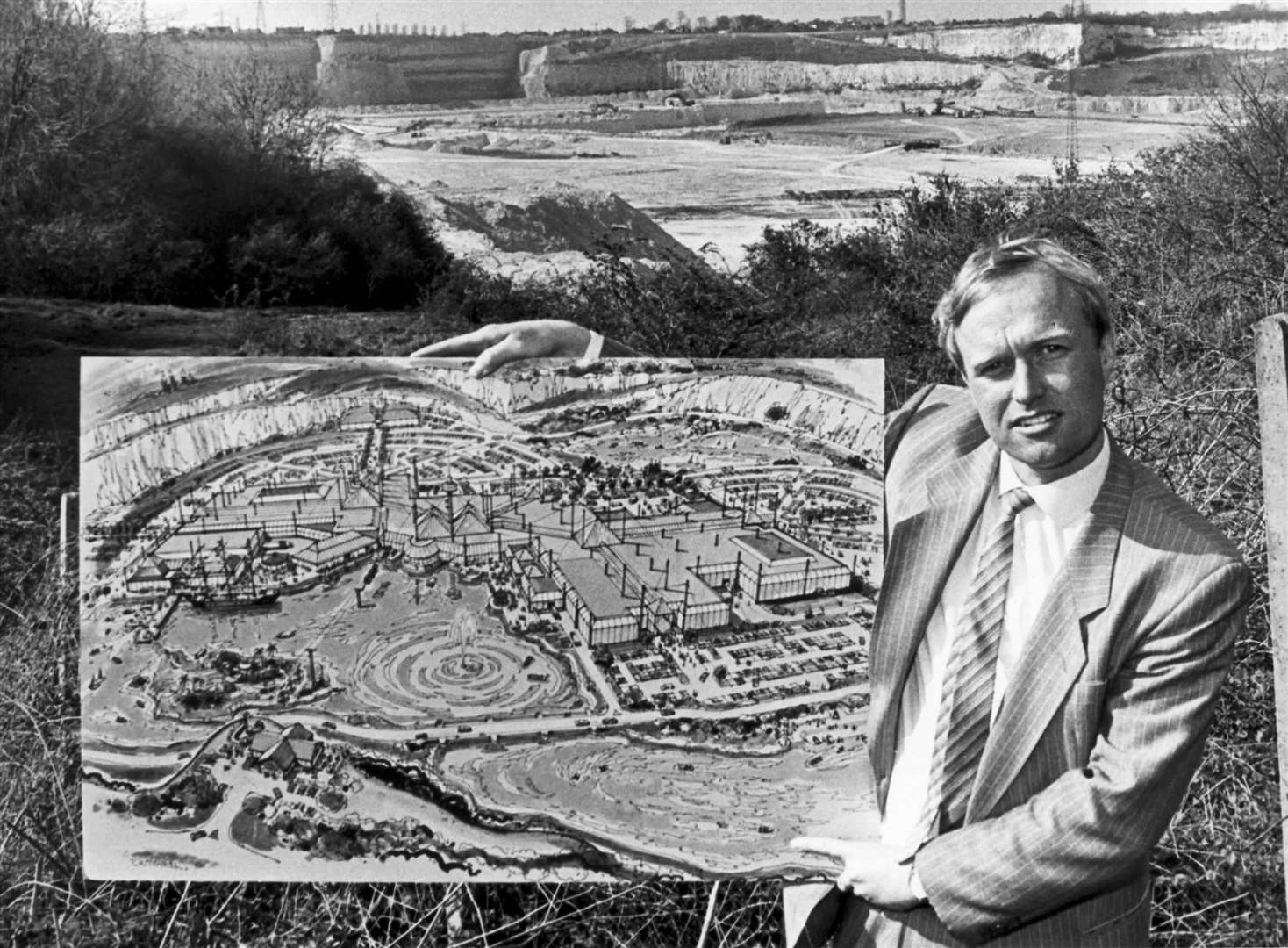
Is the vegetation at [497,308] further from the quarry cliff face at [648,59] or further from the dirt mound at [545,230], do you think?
the quarry cliff face at [648,59]

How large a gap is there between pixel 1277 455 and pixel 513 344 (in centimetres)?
125

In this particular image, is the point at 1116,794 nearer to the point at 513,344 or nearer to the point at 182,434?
the point at 513,344

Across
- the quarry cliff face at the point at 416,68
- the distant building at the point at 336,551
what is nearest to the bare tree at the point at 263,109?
the quarry cliff face at the point at 416,68

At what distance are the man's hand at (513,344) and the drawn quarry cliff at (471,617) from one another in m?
0.03

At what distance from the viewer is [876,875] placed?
177 centimetres

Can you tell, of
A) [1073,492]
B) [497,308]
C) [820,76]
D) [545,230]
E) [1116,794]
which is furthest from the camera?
[820,76]

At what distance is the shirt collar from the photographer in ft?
5.44

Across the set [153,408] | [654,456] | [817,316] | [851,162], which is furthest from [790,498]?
[851,162]

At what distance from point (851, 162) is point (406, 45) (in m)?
4.53

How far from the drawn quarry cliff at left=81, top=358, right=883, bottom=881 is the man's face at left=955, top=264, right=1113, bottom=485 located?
0.42 meters

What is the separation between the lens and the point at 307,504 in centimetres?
210

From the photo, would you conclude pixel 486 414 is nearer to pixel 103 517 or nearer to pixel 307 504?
pixel 307 504

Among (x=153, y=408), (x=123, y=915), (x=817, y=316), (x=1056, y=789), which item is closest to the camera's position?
(x=1056, y=789)

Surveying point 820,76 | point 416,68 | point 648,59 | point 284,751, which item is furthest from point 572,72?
point 284,751
